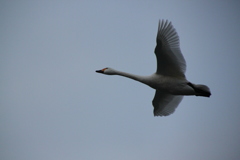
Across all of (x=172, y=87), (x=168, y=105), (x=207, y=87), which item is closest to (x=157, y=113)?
(x=168, y=105)

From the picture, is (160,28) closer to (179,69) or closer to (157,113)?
(179,69)

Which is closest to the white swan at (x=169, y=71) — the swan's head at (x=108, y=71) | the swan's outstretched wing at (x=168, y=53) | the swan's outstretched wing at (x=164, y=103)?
the swan's outstretched wing at (x=168, y=53)

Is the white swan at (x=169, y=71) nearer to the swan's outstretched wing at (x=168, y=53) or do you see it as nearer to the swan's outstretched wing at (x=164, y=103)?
the swan's outstretched wing at (x=168, y=53)

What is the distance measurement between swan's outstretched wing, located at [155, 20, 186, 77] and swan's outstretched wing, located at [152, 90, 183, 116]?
1543mm

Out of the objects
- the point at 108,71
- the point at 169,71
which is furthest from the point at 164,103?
the point at 108,71

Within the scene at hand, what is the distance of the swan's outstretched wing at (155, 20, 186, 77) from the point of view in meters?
11.9

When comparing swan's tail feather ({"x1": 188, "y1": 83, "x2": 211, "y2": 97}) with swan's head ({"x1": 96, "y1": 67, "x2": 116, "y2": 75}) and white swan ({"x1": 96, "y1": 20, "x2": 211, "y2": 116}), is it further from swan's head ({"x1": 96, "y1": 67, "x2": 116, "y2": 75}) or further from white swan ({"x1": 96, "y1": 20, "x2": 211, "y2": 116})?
swan's head ({"x1": 96, "y1": 67, "x2": 116, "y2": 75})

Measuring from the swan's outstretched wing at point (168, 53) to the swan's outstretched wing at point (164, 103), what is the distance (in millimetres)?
1543

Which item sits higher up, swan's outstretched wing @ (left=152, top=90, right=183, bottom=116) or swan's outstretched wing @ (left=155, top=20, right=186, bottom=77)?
swan's outstretched wing @ (left=155, top=20, right=186, bottom=77)

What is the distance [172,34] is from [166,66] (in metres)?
1.33

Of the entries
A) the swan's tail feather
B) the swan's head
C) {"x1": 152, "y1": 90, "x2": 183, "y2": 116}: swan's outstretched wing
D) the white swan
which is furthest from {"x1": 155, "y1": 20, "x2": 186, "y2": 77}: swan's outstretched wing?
the swan's head

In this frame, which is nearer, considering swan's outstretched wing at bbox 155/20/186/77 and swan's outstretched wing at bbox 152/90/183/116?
swan's outstretched wing at bbox 155/20/186/77

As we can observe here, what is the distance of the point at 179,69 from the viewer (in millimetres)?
12445

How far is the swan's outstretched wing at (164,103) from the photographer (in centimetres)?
1384
